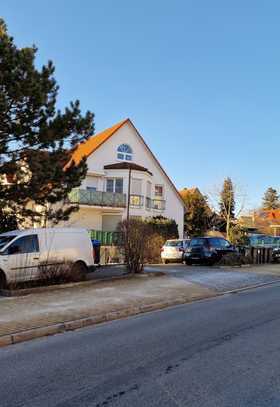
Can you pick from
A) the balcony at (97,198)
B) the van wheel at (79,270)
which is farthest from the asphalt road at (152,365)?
the balcony at (97,198)

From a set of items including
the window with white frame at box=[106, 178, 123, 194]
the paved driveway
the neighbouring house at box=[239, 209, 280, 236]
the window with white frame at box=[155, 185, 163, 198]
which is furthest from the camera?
the neighbouring house at box=[239, 209, 280, 236]

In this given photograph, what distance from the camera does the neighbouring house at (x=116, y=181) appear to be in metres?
34.9

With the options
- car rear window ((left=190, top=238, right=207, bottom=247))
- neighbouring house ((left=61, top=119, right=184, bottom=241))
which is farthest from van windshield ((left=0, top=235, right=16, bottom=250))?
neighbouring house ((left=61, top=119, right=184, bottom=241))

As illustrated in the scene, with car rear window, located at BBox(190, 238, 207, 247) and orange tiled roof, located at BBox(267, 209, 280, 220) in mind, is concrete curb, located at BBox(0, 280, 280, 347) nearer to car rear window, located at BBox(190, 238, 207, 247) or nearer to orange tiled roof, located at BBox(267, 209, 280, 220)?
car rear window, located at BBox(190, 238, 207, 247)

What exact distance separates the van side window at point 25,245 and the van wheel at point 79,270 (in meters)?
1.38

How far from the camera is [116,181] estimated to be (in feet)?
121

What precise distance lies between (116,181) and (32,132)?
23621 mm

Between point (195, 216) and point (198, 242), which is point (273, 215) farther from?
point (198, 242)

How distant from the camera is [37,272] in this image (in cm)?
1291

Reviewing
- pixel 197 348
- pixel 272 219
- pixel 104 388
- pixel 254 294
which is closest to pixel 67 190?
pixel 254 294

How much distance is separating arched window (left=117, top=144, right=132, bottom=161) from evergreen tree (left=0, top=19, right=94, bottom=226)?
23.8 metres

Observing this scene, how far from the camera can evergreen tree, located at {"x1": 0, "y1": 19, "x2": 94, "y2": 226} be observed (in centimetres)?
1263

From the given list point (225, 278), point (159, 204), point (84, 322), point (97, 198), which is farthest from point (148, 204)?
point (84, 322)

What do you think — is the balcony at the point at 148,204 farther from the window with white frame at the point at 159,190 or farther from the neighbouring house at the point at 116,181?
the window with white frame at the point at 159,190
